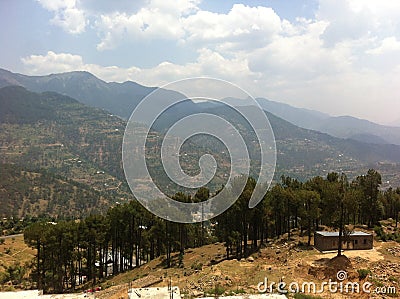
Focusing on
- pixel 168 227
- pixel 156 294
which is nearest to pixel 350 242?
pixel 168 227

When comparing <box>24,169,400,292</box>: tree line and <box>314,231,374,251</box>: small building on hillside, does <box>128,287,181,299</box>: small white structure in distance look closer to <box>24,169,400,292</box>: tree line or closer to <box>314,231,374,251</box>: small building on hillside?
<box>24,169,400,292</box>: tree line

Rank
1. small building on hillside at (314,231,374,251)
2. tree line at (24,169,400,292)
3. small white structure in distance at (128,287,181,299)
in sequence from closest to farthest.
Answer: small white structure in distance at (128,287,181,299), small building on hillside at (314,231,374,251), tree line at (24,169,400,292)

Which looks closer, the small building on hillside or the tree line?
the small building on hillside

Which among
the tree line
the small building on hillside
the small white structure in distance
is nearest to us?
the small white structure in distance

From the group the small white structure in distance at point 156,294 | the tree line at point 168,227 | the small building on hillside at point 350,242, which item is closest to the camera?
the small white structure in distance at point 156,294

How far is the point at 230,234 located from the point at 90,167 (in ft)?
593

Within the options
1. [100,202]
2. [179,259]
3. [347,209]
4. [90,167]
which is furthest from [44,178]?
[347,209]

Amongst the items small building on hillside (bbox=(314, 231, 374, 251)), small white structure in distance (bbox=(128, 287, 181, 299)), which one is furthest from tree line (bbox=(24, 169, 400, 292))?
small white structure in distance (bbox=(128, 287, 181, 299))

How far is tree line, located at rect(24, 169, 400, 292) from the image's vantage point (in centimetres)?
2795

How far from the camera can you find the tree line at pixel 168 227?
91.7ft

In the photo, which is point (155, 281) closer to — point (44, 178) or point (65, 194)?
point (65, 194)

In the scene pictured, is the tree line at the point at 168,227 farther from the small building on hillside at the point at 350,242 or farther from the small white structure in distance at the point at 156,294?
the small white structure in distance at the point at 156,294

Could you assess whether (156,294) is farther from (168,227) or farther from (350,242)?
(350,242)

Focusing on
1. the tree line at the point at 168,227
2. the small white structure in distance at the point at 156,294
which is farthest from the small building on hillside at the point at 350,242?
the small white structure in distance at the point at 156,294
